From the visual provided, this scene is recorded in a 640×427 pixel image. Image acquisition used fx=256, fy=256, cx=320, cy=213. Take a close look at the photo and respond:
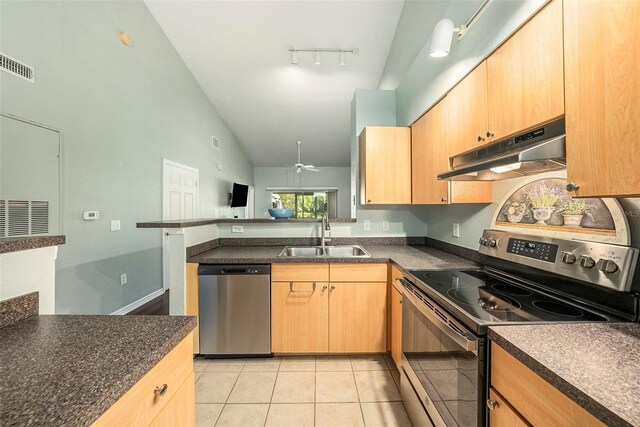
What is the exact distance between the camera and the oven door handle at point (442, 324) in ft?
3.09

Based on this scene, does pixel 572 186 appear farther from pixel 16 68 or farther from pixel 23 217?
pixel 16 68

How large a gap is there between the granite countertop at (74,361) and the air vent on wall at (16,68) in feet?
7.58

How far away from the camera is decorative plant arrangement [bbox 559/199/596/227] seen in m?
1.12

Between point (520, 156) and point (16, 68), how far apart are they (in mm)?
3407

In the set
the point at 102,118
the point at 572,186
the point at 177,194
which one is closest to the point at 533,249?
the point at 572,186

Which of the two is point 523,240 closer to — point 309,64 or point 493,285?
point 493,285

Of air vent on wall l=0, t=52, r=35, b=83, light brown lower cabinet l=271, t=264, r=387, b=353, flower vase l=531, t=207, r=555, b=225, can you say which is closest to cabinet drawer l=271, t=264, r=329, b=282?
light brown lower cabinet l=271, t=264, r=387, b=353

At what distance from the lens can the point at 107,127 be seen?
2.85 meters

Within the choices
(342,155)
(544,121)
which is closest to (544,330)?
(544,121)

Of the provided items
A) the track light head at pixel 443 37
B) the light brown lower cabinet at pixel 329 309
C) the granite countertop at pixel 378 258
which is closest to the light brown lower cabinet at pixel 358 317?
the light brown lower cabinet at pixel 329 309

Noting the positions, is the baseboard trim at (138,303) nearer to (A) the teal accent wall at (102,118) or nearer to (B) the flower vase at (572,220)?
(A) the teal accent wall at (102,118)

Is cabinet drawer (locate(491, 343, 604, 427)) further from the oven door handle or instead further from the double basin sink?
the double basin sink

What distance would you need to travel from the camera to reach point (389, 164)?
2354 millimetres

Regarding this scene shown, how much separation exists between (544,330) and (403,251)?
4.81 ft
